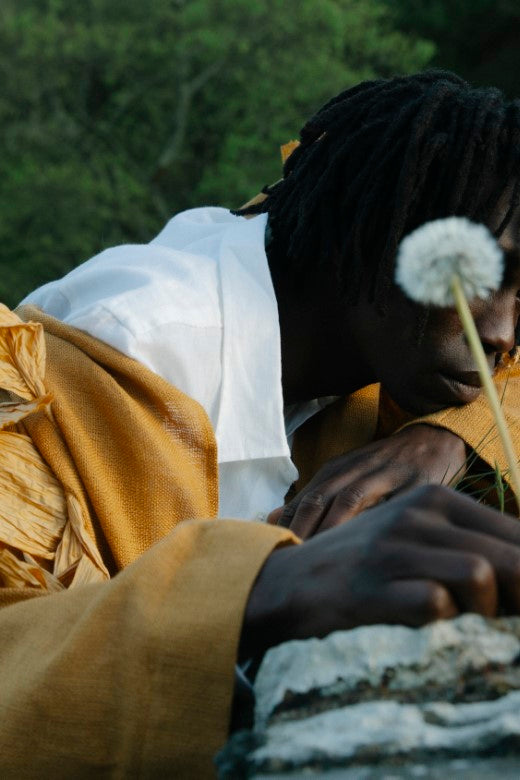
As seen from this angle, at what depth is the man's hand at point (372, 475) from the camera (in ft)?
6.22

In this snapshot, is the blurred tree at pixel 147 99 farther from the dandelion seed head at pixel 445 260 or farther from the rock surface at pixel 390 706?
the rock surface at pixel 390 706

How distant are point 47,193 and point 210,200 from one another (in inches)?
81.1

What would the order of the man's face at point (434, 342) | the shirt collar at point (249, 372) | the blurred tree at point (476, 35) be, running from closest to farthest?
the shirt collar at point (249, 372) → the man's face at point (434, 342) → the blurred tree at point (476, 35)

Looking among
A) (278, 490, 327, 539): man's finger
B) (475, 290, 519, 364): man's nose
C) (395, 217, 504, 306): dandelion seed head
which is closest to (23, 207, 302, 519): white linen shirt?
(278, 490, 327, 539): man's finger

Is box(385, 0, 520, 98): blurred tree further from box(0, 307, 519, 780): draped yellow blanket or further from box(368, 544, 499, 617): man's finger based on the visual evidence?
box(368, 544, 499, 617): man's finger

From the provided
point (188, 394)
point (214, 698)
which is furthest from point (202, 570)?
point (188, 394)

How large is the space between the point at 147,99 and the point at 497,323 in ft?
55.1

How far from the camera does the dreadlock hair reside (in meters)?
2.07

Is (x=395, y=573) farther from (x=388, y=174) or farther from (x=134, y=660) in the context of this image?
(x=388, y=174)

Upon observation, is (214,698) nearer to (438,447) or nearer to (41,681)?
(41,681)

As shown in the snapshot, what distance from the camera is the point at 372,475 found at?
202cm

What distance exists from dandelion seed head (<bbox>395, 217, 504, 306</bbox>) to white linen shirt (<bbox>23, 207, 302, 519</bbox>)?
2.12 feet

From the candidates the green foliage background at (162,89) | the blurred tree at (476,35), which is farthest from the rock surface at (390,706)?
the green foliage background at (162,89)

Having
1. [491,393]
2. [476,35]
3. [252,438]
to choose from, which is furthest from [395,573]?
[476,35]
